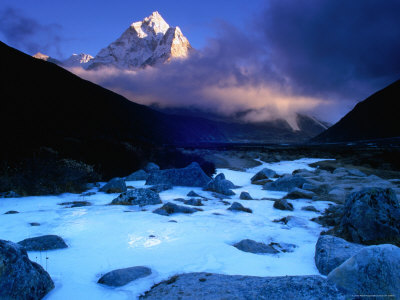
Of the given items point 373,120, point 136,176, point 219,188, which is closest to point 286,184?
point 219,188

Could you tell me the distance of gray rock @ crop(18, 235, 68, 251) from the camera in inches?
170

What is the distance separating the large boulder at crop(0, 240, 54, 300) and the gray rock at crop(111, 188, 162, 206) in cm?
575

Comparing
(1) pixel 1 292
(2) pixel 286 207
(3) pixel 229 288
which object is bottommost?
(2) pixel 286 207

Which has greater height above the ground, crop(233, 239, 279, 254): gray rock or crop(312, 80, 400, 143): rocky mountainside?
crop(312, 80, 400, 143): rocky mountainside

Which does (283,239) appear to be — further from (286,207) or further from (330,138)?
(330,138)

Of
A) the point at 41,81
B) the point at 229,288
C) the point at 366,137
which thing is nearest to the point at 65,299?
the point at 229,288

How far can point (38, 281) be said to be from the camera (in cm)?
293

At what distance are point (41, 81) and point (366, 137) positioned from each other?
13854 cm

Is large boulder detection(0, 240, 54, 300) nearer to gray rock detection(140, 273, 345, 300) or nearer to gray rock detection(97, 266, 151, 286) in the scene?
gray rock detection(97, 266, 151, 286)

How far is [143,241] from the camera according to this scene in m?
5.13

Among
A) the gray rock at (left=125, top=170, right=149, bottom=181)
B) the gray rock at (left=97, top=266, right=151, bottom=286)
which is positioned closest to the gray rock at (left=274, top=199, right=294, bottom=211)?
the gray rock at (left=97, top=266, right=151, bottom=286)

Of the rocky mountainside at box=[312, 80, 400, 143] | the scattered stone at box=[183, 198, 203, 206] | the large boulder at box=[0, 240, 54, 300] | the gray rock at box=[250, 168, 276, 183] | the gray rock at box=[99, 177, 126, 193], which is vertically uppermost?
the rocky mountainside at box=[312, 80, 400, 143]

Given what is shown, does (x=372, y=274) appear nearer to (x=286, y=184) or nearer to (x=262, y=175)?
(x=286, y=184)

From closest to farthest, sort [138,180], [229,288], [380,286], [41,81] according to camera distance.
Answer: [380,286]
[229,288]
[138,180]
[41,81]
